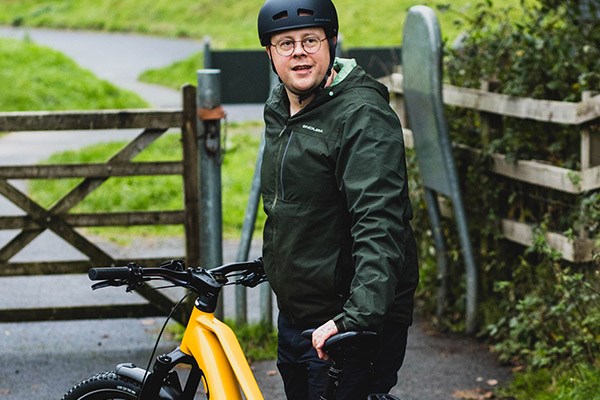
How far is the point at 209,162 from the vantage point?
6.60 meters

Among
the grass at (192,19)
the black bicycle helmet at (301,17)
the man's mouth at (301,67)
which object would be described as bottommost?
the grass at (192,19)

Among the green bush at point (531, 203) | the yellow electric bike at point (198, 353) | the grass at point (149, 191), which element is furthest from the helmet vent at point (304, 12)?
the grass at point (149, 191)

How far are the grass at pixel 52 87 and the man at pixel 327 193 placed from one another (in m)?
14.1

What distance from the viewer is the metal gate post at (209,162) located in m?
6.51

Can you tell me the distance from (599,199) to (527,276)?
1007 millimetres

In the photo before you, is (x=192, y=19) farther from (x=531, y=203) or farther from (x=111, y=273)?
(x=111, y=273)

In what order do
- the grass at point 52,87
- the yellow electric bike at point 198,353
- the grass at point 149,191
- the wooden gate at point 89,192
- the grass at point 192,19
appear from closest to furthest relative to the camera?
1. the yellow electric bike at point 198,353
2. the wooden gate at point 89,192
3. the grass at point 149,191
4. the grass at point 52,87
5. the grass at point 192,19

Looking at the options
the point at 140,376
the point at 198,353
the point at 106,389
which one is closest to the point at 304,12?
the point at 198,353

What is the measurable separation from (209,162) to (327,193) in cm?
307

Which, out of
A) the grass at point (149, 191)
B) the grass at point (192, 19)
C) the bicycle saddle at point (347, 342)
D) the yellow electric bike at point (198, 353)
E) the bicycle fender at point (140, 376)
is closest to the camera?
the bicycle saddle at point (347, 342)

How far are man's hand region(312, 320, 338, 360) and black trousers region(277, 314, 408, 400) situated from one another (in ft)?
0.81

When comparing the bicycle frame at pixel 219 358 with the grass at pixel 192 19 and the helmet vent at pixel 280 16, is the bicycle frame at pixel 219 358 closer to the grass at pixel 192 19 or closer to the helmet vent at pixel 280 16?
the helmet vent at pixel 280 16

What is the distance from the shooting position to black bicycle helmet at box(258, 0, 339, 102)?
3.63 metres

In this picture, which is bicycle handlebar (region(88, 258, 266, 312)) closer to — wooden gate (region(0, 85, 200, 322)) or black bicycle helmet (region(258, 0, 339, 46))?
black bicycle helmet (region(258, 0, 339, 46))
